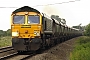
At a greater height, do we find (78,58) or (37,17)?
(37,17)

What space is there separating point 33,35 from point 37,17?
4.45 ft

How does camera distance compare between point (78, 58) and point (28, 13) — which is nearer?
point (78, 58)

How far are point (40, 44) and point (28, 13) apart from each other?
2451mm

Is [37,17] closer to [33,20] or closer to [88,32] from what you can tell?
[33,20]

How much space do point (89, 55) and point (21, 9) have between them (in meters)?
7.07

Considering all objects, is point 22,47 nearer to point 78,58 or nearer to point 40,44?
point 40,44

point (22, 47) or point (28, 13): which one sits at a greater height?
point (28, 13)

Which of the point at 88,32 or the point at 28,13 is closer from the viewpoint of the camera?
the point at 28,13

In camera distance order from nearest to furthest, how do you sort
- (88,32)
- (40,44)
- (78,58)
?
(78,58)
(40,44)
(88,32)

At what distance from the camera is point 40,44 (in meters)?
17.6

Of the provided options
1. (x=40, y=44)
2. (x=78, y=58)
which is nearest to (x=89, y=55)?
(x=78, y=58)

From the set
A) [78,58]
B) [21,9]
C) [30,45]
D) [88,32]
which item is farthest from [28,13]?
[88,32]

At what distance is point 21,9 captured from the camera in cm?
1844

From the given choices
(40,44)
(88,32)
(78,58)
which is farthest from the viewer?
(88,32)
